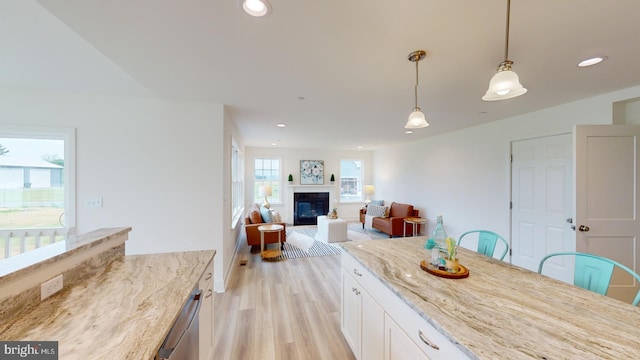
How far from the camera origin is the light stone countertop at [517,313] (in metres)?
0.79

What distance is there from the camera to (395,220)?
5316 mm

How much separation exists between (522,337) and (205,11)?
7.22ft

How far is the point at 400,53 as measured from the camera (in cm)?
174

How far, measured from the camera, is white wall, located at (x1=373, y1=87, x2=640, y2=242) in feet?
9.45

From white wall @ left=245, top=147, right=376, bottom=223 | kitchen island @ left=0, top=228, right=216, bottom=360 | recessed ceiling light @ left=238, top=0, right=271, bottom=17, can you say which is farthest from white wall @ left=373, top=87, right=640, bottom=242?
kitchen island @ left=0, top=228, right=216, bottom=360

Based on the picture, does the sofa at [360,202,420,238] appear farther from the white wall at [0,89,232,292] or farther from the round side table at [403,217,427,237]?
the white wall at [0,89,232,292]

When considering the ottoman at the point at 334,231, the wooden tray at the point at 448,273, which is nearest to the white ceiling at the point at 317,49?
the wooden tray at the point at 448,273

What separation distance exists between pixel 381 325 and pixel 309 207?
588 centimetres

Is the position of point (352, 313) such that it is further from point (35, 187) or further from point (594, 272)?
point (35, 187)

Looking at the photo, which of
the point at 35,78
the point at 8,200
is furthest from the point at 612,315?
the point at 8,200

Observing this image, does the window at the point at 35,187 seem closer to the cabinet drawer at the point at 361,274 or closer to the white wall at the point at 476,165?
the cabinet drawer at the point at 361,274

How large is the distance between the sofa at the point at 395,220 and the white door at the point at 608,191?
3110 mm

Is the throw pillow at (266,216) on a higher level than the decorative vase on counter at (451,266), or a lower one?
lower

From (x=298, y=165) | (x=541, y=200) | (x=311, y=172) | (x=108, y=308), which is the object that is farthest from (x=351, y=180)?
(x=108, y=308)
